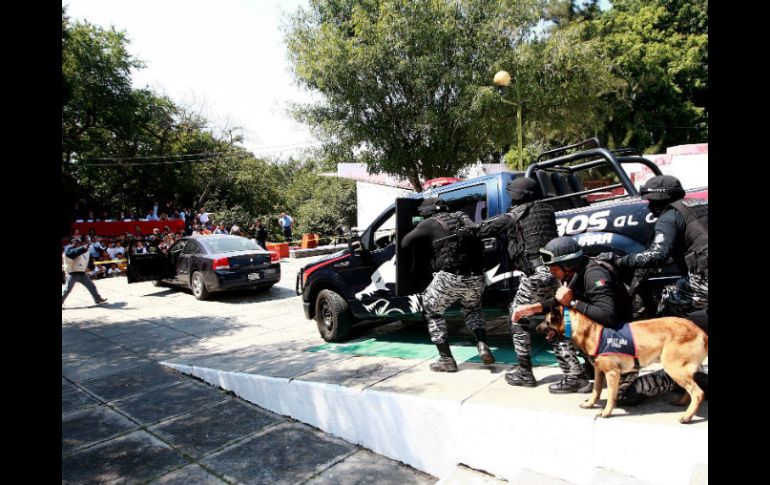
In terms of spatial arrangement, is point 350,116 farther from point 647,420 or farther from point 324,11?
point 647,420

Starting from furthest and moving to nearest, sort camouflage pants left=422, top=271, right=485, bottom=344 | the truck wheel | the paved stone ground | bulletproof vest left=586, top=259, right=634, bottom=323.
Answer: the truck wheel, camouflage pants left=422, top=271, right=485, bottom=344, the paved stone ground, bulletproof vest left=586, top=259, right=634, bottom=323

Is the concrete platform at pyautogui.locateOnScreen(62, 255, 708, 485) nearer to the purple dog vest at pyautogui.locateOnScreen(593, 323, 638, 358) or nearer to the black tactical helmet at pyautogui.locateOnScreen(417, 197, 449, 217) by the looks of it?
the purple dog vest at pyautogui.locateOnScreen(593, 323, 638, 358)

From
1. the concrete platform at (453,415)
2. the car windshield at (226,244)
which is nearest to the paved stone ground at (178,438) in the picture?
the concrete platform at (453,415)

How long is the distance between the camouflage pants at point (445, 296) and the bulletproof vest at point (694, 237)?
1754mm

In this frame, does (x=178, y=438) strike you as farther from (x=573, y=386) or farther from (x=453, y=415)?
(x=573, y=386)

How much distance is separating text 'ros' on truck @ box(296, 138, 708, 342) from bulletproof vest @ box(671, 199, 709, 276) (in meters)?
0.51

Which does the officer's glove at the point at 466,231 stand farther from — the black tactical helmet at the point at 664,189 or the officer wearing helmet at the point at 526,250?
the black tactical helmet at the point at 664,189

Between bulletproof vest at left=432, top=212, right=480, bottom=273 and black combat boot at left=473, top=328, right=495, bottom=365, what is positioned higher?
bulletproof vest at left=432, top=212, right=480, bottom=273

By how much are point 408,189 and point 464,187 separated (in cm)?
1776

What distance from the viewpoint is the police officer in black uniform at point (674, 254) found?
318 cm

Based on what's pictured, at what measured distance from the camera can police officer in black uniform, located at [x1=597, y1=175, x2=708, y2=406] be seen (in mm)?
3176

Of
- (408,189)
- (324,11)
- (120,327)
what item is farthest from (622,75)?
(120,327)

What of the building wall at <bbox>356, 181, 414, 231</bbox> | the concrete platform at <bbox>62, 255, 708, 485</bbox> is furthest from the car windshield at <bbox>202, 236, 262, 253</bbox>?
the building wall at <bbox>356, 181, 414, 231</bbox>

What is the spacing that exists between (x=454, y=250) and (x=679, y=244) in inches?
71.1
